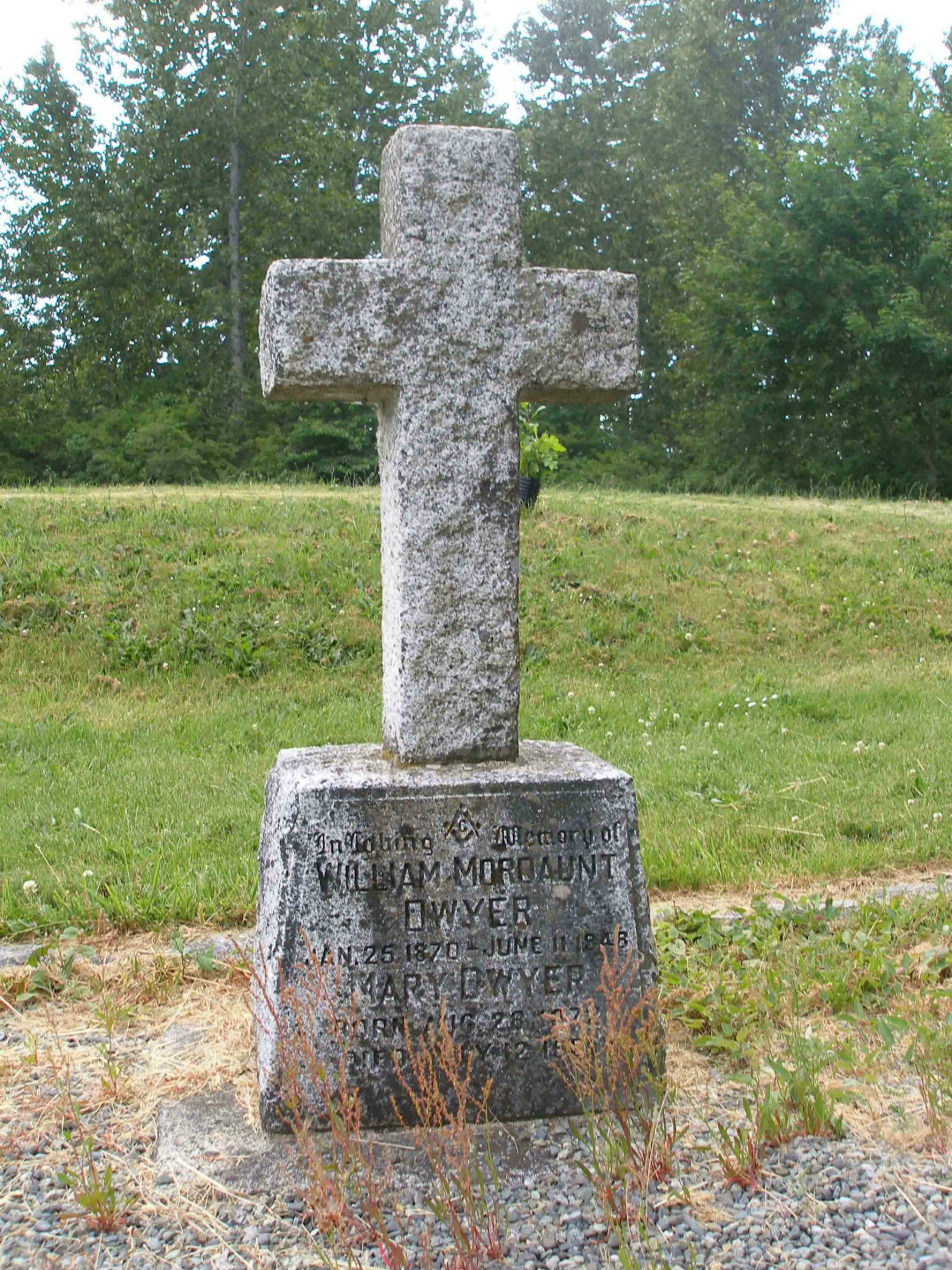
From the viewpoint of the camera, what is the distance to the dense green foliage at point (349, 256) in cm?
2367

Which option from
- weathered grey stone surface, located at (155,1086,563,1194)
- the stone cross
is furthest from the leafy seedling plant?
the stone cross

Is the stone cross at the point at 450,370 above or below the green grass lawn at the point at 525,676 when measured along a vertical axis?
above

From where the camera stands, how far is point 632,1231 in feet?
8.70

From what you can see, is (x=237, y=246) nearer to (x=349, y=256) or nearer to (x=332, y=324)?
(x=349, y=256)

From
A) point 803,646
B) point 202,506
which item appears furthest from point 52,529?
point 803,646

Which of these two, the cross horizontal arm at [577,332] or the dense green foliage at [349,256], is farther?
the dense green foliage at [349,256]

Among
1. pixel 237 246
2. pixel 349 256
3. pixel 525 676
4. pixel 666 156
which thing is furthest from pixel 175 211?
pixel 525 676

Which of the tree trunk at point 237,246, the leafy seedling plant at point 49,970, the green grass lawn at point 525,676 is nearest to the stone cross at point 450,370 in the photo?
the leafy seedling plant at point 49,970

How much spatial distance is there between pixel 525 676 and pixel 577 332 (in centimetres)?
555

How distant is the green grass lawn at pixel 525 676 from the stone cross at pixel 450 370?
6.20 ft

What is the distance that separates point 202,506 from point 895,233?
17.5 metres

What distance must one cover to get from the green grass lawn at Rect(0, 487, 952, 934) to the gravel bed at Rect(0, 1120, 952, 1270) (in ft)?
6.39

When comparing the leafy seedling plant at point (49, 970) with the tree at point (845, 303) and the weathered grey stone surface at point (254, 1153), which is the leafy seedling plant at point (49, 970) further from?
the tree at point (845, 303)

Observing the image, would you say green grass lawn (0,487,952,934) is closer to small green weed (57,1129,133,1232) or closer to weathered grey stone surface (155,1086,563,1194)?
weathered grey stone surface (155,1086,563,1194)
